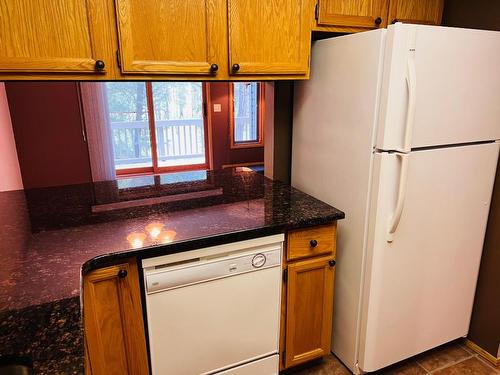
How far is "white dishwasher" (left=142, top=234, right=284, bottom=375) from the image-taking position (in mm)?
1343

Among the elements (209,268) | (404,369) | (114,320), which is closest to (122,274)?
(114,320)

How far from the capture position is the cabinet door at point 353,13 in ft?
5.37

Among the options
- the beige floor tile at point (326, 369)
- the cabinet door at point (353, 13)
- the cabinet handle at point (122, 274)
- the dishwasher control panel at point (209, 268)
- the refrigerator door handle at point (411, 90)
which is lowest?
the beige floor tile at point (326, 369)

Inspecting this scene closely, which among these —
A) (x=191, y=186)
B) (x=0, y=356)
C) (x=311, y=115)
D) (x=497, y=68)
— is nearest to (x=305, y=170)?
(x=311, y=115)

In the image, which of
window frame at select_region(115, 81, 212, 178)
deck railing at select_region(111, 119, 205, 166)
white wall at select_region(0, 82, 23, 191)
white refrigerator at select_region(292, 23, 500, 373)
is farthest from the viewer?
deck railing at select_region(111, 119, 205, 166)

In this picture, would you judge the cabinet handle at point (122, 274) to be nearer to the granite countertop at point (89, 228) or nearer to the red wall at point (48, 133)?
the granite countertop at point (89, 228)

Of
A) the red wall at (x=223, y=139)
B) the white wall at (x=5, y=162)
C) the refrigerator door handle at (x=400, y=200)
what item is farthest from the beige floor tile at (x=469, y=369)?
the red wall at (x=223, y=139)

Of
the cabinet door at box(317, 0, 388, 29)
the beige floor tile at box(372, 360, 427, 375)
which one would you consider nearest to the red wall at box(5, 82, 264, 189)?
the cabinet door at box(317, 0, 388, 29)

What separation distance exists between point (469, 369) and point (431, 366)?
20cm

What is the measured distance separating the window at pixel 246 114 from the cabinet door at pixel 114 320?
16.7 ft

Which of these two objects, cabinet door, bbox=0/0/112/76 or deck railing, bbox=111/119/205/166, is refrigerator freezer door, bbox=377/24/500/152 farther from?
deck railing, bbox=111/119/205/166

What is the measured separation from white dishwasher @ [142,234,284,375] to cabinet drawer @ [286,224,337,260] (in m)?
0.08

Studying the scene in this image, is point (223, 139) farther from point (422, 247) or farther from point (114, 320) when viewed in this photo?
point (114, 320)

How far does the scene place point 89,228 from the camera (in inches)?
55.7
